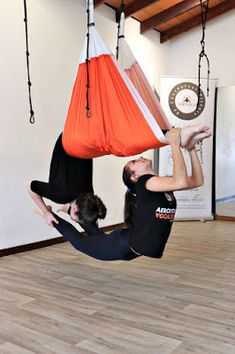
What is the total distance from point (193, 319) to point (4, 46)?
3.08 metres

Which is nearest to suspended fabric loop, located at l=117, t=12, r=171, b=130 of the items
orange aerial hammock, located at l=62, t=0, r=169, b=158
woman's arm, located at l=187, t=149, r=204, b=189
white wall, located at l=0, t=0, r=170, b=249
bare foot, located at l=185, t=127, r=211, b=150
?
orange aerial hammock, located at l=62, t=0, r=169, b=158

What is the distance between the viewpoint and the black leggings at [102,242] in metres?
2.37

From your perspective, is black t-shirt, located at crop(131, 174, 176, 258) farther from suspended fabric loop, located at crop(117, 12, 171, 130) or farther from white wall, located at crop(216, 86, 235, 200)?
white wall, located at crop(216, 86, 235, 200)

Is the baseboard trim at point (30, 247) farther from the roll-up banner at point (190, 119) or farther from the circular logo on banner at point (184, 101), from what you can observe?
the circular logo on banner at point (184, 101)

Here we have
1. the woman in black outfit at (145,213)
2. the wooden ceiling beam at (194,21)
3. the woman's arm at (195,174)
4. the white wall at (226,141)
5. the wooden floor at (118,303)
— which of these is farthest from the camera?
the white wall at (226,141)

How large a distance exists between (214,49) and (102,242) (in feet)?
14.6

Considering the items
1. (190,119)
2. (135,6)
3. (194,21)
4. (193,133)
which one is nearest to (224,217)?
(190,119)

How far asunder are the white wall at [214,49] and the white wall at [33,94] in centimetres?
176

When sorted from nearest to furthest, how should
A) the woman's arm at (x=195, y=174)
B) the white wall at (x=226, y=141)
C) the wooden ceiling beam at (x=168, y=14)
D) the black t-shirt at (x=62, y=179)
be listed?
the woman's arm at (x=195, y=174)
the black t-shirt at (x=62, y=179)
the wooden ceiling beam at (x=168, y=14)
the white wall at (x=226, y=141)

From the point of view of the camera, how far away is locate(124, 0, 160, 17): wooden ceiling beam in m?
4.90

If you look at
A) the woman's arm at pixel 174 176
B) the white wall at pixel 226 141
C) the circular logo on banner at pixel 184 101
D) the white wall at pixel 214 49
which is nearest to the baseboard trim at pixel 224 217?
the white wall at pixel 226 141

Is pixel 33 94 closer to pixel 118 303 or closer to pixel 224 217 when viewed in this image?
pixel 118 303

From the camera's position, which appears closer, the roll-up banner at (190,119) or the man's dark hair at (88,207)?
the man's dark hair at (88,207)

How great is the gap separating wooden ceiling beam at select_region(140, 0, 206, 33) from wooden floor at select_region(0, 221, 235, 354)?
10.8 ft
